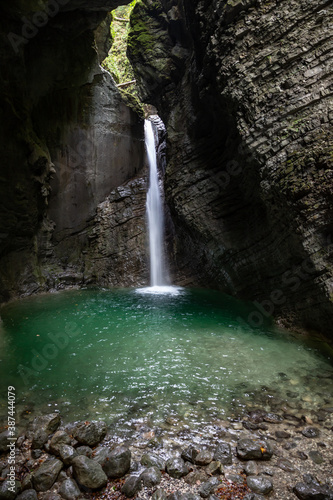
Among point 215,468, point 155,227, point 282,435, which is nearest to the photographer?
point 215,468

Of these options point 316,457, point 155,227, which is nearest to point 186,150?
point 155,227

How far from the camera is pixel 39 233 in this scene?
1392 cm

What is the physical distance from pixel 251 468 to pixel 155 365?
2757 millimetres

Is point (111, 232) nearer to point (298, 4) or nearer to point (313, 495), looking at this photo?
point (298, 4)

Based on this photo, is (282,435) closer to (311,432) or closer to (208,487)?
(311,432)

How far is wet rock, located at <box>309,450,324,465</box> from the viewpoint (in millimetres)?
3207

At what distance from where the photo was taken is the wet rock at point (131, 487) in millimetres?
2758

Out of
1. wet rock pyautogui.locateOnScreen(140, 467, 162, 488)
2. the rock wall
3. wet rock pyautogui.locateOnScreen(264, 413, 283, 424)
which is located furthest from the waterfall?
wet rock pyautogui.locateOnScreen(140, 467, 162, 488)

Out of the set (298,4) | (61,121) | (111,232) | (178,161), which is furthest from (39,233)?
(298,4)

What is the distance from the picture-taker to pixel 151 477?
2.92 m

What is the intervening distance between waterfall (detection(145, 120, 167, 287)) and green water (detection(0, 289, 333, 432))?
5.70m

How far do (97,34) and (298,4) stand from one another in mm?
11985

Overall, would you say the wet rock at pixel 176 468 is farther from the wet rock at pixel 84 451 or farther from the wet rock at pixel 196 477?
the wet rock at pixel 84 451

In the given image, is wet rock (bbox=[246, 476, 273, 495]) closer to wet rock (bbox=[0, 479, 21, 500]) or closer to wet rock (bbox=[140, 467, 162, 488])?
wet rock (bbox=[140, 467, 162, 488])
